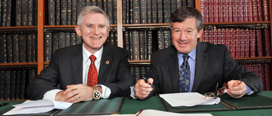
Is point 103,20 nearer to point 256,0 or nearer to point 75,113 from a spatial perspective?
point 75,113

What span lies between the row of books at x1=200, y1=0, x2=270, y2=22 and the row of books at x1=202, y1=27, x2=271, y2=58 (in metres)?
0.13

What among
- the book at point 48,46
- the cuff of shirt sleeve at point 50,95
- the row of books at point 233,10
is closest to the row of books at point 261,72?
the row of books at point 233,10

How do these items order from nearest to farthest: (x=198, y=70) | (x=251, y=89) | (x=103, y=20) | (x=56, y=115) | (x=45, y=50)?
(x=56, y=115) < (x=251, y=89) < (x=198, y=70) < (x=103, y=20) < (x=45, y=50)

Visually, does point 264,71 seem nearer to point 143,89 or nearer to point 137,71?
point 137,71

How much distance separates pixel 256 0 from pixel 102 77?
6.85 ft

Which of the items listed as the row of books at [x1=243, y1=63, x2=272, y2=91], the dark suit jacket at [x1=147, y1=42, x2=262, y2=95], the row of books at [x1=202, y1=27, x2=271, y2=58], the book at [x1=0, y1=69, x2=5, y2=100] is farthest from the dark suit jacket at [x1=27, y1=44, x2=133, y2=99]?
the row of books at [x1=243, y1=63, x2=272, y2=91]

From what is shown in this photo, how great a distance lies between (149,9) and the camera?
2324 mm

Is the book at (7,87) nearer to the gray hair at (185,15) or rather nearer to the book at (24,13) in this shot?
the book at (24,13)

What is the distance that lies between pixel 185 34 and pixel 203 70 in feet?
1.02

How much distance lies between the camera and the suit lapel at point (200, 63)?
57.5 inches

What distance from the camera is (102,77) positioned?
5.15 feet

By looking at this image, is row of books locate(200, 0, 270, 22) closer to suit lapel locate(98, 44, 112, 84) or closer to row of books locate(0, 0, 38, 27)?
suit lapel locate(98, 44, 112, 84)

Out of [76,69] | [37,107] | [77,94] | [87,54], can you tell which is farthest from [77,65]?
[37,107]

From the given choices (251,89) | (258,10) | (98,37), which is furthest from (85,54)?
(258,10)
